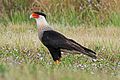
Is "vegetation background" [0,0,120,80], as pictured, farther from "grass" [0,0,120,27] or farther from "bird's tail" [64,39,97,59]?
"bird's tail" [64,39,97,59]

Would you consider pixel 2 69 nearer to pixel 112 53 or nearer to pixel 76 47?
pixel 76 47

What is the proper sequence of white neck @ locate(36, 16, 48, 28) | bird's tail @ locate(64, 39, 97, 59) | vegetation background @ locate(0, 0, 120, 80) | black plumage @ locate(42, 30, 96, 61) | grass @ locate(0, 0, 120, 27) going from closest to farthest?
vegetation background @ locate(0, 0, 120, 80), bird's tail @ locate(64, 39, 97, 59), black plumage @ locate(42, 30, 96, 61), white neck @ locate(36, 16, 48, 28), grass @ locate(0, 0, 120, 27)

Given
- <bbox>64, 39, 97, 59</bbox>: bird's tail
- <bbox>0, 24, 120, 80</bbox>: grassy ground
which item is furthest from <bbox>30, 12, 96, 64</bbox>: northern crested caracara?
<bbox>0, 24, 120, 80</bbox>: grassy ground

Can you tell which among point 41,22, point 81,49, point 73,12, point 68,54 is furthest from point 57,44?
point 73,12

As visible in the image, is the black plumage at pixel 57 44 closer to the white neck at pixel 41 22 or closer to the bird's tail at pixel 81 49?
the bird's tail at pixel 81 49

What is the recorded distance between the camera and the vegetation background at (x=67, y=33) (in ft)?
26.5

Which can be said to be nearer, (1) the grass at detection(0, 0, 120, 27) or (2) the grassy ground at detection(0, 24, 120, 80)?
(2) the grassy ground at detection(0, 24, 120, 80)

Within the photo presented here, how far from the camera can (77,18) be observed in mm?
13758

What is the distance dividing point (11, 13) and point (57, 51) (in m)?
5.80

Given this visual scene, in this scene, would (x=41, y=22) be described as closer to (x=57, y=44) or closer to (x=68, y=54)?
(x=57, y=44)

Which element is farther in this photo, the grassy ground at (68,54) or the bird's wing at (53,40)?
the bird's wing at (53,40)

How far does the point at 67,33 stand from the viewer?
11.8m

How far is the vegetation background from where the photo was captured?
8084mm

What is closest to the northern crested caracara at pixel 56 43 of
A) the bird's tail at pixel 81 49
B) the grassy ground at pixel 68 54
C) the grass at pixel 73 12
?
the bird's tail at pixel 81 49
